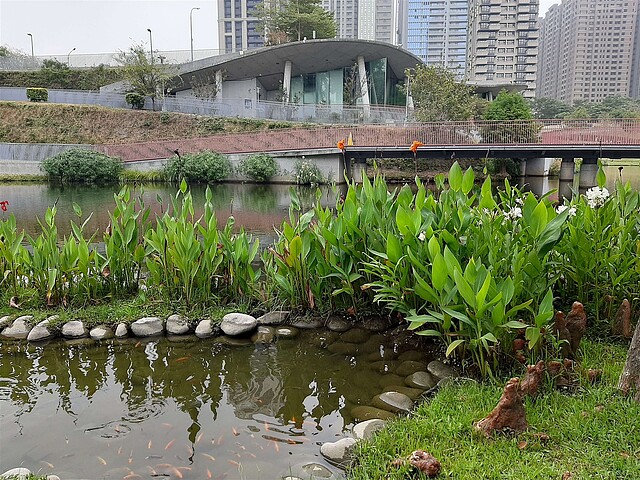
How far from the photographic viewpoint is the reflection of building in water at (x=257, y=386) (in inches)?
147

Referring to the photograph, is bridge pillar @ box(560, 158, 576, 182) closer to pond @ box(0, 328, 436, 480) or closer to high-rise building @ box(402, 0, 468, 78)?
pond @ box(0, 328, 436, 480)

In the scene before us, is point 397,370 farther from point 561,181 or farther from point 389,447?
point 561,181

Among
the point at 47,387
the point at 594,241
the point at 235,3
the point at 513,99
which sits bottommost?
the point at 47,387

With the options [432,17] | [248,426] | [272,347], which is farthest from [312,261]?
[432,17]

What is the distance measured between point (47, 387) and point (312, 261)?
93.8 inches

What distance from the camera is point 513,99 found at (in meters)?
31.3

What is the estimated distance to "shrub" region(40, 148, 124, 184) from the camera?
28797mm

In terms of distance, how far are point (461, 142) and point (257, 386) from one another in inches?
864

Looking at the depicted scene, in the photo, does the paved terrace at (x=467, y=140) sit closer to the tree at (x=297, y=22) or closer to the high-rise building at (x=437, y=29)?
the tree at (x=297, y=22)

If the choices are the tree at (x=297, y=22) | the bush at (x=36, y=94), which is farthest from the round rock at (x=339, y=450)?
the tree at (x=297, y=22)

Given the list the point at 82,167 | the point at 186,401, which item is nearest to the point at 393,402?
the point at 186,401

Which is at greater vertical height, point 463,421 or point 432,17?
point 432,17

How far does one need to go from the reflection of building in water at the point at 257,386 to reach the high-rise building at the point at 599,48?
99.6 metres

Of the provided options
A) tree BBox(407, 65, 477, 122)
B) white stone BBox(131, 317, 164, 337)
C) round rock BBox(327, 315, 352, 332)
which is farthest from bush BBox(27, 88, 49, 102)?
round rock BBox(327, 315, 352, 332)
